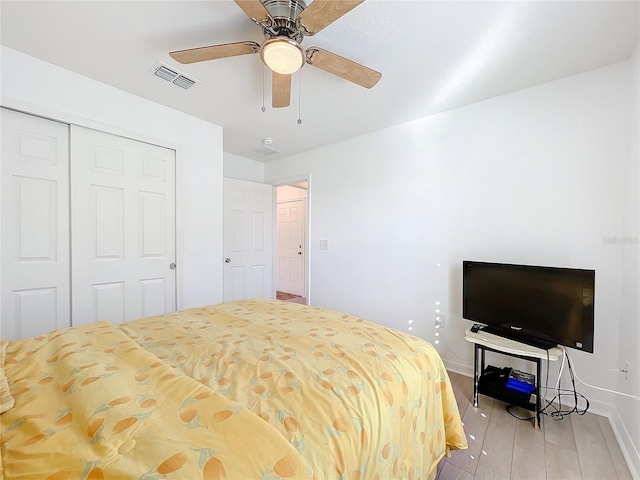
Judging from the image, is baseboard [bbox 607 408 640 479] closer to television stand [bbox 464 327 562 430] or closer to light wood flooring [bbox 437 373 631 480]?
light wood flooring [bbox 437 373 631 480]

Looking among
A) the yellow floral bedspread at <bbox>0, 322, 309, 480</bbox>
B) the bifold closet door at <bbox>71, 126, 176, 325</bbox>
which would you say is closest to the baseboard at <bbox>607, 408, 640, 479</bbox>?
the yellow floral bedspread at <bbox>0, 322, 309, 480</bbox>

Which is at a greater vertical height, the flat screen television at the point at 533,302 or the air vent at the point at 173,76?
the air vent at the point at 173,76

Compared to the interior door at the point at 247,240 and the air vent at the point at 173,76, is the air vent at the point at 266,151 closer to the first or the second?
the interior door at the point at 247,240

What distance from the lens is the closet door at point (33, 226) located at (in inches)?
72.1

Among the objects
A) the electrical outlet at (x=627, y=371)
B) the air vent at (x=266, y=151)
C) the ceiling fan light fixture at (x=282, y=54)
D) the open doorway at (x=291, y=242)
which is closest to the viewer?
the ceiling fan light fixture at (x=282, y=54)

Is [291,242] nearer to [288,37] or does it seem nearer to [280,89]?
[280,89]

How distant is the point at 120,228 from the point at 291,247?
3724mm

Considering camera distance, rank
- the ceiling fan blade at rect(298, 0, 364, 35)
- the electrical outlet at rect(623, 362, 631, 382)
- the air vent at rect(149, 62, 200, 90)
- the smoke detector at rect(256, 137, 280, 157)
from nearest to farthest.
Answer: the ceiling fan blade at rect(298, 0, 364, 35) < the electrical outlet at rect(623, 362, 631, 382) < the air vent at rect(149, 62, 200, 90) < the smoke detector at rect(256, 137, 280, 157)

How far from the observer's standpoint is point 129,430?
0.67m

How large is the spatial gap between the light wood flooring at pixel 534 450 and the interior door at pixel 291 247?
4083 millimetres

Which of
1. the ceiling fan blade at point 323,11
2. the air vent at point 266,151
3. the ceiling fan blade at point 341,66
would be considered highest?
the air vent at point 266,151

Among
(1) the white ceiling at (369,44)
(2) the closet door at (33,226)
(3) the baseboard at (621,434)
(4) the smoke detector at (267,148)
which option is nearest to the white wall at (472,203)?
(3) the baseboard at (621,434)

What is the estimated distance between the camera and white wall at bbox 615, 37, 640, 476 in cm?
153

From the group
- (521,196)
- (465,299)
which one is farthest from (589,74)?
(465,299)
